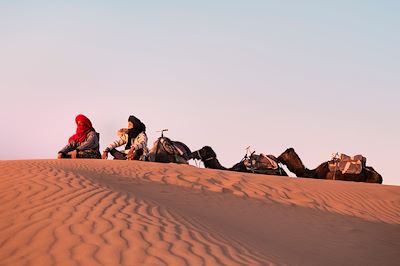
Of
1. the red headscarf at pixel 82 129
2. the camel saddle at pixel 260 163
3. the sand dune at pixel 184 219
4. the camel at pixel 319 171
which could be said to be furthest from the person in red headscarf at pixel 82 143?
the camel at pixel 319 171

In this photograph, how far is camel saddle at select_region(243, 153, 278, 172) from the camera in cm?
1795

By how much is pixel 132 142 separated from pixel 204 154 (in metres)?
2.56

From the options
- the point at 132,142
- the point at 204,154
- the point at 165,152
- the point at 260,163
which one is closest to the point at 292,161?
the point at 260,163

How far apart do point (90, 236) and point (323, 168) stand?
14462mm

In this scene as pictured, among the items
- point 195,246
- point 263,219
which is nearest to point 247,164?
point 263,219

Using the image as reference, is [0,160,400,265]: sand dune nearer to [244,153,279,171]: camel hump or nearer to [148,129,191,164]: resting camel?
[148,129,191,164]: resting camel

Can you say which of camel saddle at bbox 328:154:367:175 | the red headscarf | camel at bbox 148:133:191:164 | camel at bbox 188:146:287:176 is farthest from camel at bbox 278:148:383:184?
the red headscarf

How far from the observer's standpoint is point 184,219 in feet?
24.6

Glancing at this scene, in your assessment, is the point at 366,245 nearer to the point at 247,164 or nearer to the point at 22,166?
the point at 22,166

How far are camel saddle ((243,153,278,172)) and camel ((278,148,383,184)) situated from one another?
0.66 metres

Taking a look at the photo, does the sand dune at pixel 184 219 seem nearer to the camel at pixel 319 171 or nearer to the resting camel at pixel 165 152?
the resting camel at pixel 165 152

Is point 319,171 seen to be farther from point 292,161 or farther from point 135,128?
point 135,128

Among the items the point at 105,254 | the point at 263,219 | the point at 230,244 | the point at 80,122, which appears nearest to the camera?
the point at 105,254

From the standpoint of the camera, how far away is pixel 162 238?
5801 millimetres
